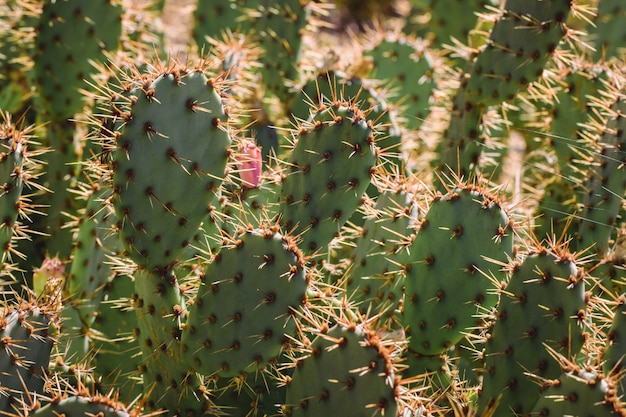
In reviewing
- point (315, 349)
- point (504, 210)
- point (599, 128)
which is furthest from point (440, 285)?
point (599, 128)

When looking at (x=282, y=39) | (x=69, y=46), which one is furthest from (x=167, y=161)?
(x=282, y=39)

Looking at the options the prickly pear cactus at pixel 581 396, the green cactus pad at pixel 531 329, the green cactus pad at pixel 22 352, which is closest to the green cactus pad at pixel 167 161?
the green cactus pad at pixel 22 352

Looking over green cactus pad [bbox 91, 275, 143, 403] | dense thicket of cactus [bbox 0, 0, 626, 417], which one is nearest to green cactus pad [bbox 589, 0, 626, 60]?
dense thicket of cactus [bbox 0, 0, 626, 417]

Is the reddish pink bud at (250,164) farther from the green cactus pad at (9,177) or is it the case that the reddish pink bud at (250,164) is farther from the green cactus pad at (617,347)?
the green cactus pad at (617,347)

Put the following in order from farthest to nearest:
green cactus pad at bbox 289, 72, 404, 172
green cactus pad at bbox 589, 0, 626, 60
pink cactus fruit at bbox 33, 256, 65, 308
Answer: green cactus pad at bbox 589, 0, 626, 60
green cactus pad at bbox 289, 72, 404, 172
pink cactus fruit at bbox 33, 256, 65, 308

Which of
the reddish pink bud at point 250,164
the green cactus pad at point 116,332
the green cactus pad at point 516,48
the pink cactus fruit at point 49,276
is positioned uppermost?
the green cactus pad at point 516,48

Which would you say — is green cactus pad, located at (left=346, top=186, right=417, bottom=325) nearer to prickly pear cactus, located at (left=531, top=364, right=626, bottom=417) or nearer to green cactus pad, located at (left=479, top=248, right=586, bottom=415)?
green cactus pad, located at (left=479, top=248, right=586, bottom=415)

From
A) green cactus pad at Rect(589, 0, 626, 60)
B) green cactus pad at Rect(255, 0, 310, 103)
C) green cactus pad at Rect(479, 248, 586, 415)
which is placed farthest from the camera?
green cactus pad at Rect(589, 0, 626, 60)

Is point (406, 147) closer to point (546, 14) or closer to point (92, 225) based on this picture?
point (546, 14)
